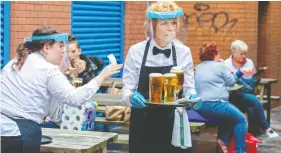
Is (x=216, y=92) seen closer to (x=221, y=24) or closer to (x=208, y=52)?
(x=208, y=52)

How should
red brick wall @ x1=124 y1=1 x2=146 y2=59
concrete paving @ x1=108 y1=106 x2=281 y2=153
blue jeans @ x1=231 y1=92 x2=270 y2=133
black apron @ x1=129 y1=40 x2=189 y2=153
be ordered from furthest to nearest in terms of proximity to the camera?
red brick wall @ x1=124 y1=1 x2=146 y2=59 → blue jeans @ x1=231 y1=92 x2=270 y2=133 → concrete paving @ x1=108 y1=106 x2=281 y2=153 → black apron @ x1=129 y1=40 x2=189 y2=153

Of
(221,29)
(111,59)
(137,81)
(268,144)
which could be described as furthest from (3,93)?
(221,29)

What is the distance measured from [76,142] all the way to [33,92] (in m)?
0.78

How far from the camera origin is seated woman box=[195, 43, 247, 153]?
292 inches

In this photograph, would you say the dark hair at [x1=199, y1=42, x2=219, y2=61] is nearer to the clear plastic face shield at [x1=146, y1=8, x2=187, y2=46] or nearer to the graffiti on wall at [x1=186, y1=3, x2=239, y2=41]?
the clear plastic face shield at [x1=146, y1=8, x2=187, y2=46]

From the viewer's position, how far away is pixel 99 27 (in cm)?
964

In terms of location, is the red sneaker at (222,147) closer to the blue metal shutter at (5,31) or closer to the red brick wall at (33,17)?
the red brick wall at (33,17)

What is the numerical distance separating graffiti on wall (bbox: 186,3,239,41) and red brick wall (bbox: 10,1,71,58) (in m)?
3.93

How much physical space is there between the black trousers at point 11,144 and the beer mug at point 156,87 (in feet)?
3.43

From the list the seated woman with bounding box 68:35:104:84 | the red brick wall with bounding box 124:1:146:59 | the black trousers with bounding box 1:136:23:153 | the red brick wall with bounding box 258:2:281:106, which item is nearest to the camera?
the black trousers with bounding box 1:136:23:153

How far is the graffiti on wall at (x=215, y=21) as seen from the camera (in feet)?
37.6

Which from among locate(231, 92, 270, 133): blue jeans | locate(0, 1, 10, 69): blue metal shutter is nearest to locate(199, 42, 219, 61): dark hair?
locate(231, 92, 270, 133): blue jeans

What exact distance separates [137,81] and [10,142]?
3.82ft

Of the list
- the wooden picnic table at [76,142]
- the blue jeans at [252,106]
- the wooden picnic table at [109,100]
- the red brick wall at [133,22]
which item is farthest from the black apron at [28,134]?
the red brick wall at [133,22]
